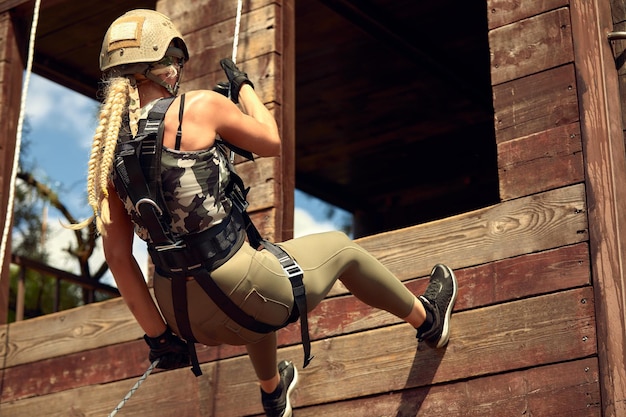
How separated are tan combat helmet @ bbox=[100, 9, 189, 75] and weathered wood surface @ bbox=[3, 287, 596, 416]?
1.88m

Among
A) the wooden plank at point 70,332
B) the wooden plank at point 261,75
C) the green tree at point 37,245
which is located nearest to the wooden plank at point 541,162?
the wooden plank at point 261,75

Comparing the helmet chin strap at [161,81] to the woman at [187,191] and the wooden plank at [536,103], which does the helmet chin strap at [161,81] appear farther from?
the wooden plank at [536,103]

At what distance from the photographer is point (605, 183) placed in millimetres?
5383

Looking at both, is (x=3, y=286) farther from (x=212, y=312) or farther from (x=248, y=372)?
(x=212, y=312)

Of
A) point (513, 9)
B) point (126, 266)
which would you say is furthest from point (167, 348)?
point (513, 9)

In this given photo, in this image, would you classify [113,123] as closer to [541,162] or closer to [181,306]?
[181,306]

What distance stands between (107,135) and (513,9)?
7.69 ft

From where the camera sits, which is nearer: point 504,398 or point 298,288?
point 298,288

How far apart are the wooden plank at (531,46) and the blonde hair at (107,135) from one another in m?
1.99

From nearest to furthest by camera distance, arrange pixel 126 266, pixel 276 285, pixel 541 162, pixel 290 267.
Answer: pixel 276 285 < pixel 290 267 < pixel 126 266 < pixel 541 162

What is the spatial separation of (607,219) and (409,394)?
48.6 inches

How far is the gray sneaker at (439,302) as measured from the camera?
18.1 feet

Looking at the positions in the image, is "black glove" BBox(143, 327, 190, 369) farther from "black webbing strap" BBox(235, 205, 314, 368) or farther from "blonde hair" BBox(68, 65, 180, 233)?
"blonde hair" BBox(68, 65, 180, 233)

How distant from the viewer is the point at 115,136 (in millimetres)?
4609
